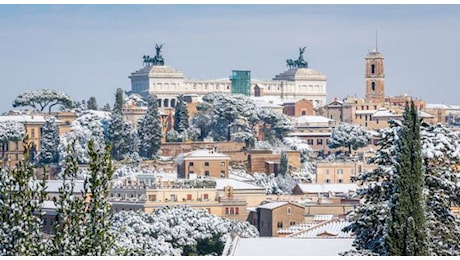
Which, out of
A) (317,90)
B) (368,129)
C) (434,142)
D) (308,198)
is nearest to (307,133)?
(368,129)

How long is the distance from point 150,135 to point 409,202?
46835 millimetres

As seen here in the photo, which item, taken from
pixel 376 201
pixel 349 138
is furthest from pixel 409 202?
pixel 349 138

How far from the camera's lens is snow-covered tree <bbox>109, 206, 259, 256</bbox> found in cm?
4688

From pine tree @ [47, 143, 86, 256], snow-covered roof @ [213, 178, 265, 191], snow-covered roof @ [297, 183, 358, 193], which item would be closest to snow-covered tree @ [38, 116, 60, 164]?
snow-covered roof @ [213, 178, 265, 191]

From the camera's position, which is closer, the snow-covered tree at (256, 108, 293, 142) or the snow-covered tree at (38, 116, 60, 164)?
the snow-covered tree at (38, 116, 60, 164)

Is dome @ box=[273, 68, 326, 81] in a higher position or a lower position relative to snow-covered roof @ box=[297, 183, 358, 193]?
higher

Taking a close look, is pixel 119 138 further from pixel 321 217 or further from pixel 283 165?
pixel 321 217

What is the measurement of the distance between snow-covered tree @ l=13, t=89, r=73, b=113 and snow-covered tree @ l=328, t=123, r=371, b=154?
469 inches

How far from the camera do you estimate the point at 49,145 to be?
226ft

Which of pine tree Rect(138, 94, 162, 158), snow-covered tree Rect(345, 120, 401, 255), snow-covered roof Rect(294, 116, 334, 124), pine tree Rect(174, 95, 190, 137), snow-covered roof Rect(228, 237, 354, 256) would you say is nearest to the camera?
snow-covered tree Rect(345, 120, 401, 255)

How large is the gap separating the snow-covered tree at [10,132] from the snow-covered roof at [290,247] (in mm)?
39575

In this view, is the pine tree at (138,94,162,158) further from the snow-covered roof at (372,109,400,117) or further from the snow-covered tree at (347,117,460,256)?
the snow-covered tree at (347,117,460,256)

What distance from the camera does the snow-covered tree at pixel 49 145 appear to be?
68688mm

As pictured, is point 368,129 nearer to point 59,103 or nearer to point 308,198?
point 59,103
